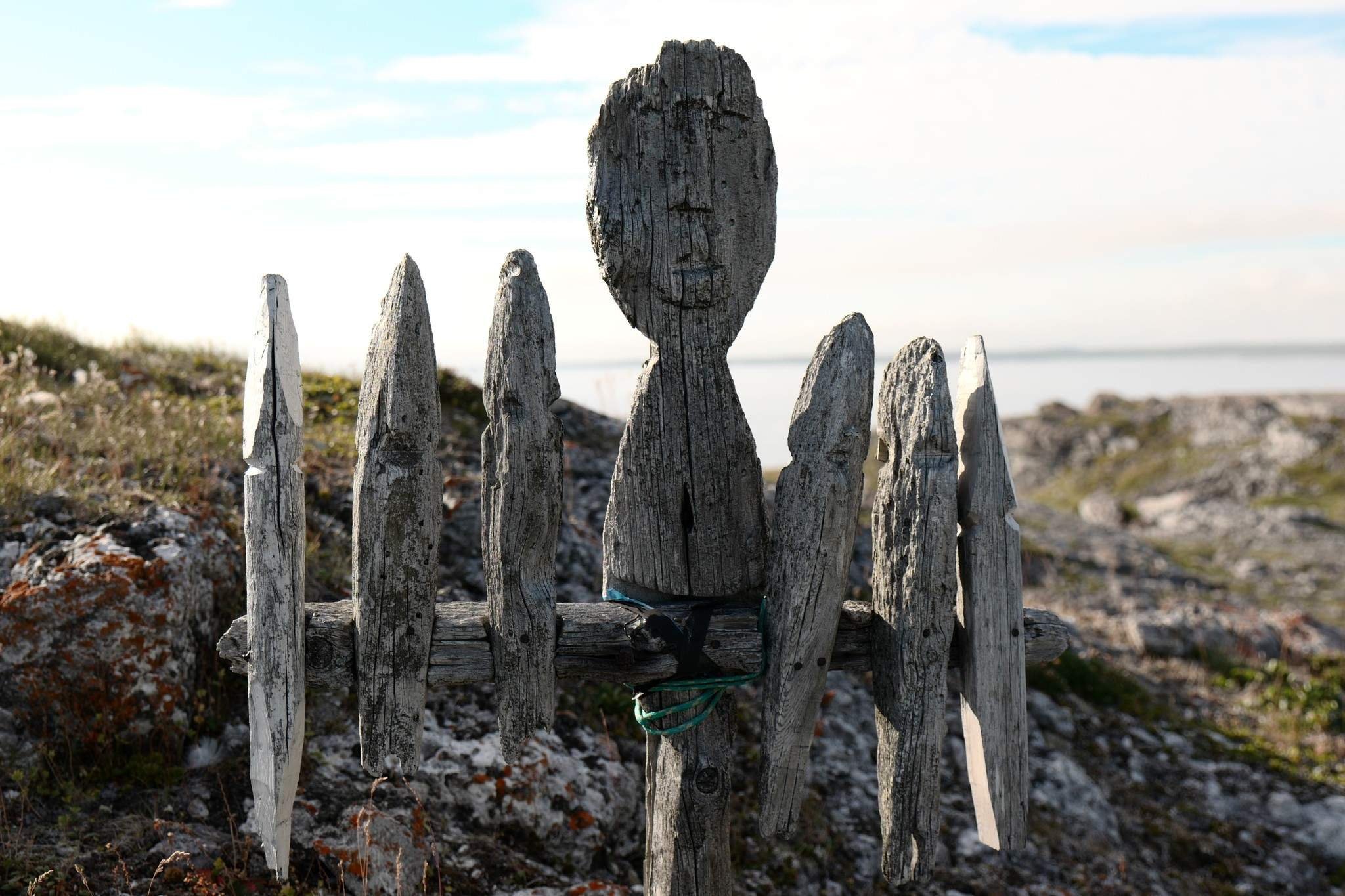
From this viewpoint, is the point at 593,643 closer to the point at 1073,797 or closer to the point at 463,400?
the point at 1073,797

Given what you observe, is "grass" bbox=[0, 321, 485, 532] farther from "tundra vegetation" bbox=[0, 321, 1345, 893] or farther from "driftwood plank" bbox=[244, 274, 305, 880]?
"driftwood plank" bbox=[244, 274, 305, 880]

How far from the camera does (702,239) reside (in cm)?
282

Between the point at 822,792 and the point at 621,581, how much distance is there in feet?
9.00

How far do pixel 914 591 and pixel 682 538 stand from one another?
2.34ft

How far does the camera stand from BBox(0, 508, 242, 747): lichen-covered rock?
3.95 metres

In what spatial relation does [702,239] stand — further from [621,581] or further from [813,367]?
[621,581]

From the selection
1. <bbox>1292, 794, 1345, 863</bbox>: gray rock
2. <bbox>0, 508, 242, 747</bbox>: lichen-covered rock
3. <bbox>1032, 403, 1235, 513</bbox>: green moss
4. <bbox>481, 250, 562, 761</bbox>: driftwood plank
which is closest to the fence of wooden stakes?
<bbox>481, 250, 562, 761</bbox>: driftwood plank

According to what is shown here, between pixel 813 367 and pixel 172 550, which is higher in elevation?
pixel 813 367

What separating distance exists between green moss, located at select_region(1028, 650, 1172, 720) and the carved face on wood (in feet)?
16.5

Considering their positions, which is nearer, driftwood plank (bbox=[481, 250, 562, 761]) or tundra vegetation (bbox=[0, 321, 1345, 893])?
driftwood plank (bbox=[481, 250, 562, 761])

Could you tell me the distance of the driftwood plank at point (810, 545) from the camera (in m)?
2.81

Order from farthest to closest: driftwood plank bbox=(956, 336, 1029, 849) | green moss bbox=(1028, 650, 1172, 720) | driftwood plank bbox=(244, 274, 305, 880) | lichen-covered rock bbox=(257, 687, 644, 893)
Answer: green moss bbox=(1028, 650, 1172, 720) < lichen-covered rock bbox=(257, 687, 644, 893) < driftwood plank bbox=(956, 336, 1029, 849) < driftwood plank bbox=(244, 274, 305, 880)

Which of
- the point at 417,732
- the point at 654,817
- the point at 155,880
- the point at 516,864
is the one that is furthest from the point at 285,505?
the point at 516,864

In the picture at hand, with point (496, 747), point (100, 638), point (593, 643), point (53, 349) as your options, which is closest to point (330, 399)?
point (53, 349)
